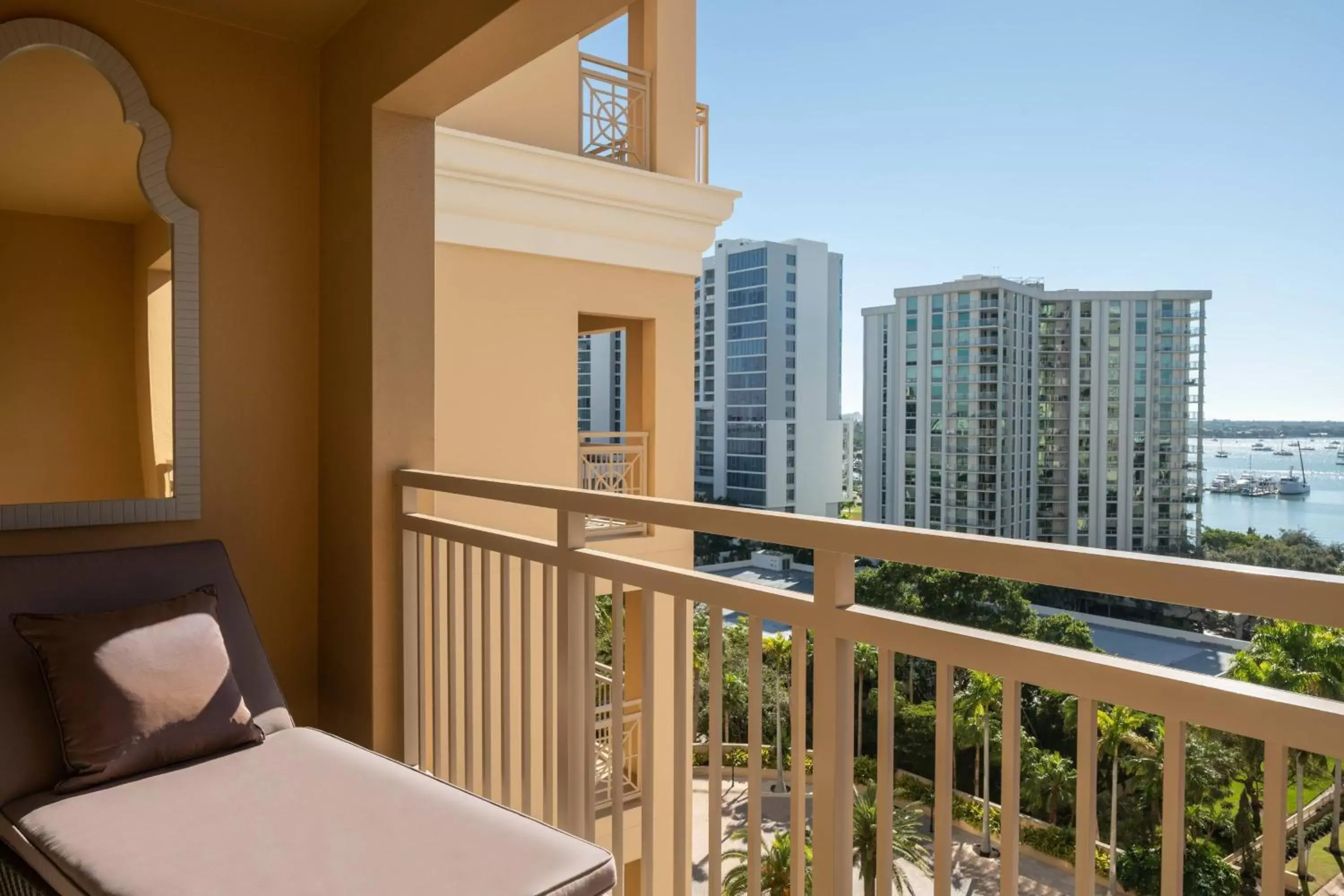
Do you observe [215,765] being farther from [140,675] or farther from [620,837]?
[620,837]

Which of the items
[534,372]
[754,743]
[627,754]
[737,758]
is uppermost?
[534,372]

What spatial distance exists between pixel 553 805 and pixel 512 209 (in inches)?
142

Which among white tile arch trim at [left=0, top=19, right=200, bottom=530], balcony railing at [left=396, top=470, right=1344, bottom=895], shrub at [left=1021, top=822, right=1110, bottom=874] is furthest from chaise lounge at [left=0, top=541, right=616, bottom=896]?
shrub at [left=1021, top=822, right=1110, bottom=874]

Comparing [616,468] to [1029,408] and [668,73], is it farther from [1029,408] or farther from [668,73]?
[1029,408]

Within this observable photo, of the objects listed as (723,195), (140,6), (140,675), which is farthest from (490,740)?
(723,195)

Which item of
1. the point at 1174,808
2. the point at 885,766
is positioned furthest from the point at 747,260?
the point at 1174,808

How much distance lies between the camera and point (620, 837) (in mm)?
1738

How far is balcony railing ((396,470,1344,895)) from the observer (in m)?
0.84

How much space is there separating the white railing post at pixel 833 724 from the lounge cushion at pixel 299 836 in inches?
16.2

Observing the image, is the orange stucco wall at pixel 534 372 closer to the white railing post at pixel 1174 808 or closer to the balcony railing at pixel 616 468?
the balcony railing at pixel 616 468

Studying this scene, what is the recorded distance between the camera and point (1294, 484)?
14781 mm

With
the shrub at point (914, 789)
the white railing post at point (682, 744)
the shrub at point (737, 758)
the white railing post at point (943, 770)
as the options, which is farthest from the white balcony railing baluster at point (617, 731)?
the shrub at point (737, 758)

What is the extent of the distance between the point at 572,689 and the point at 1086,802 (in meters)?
1.10

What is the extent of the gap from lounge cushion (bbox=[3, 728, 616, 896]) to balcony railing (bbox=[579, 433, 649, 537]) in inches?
139
